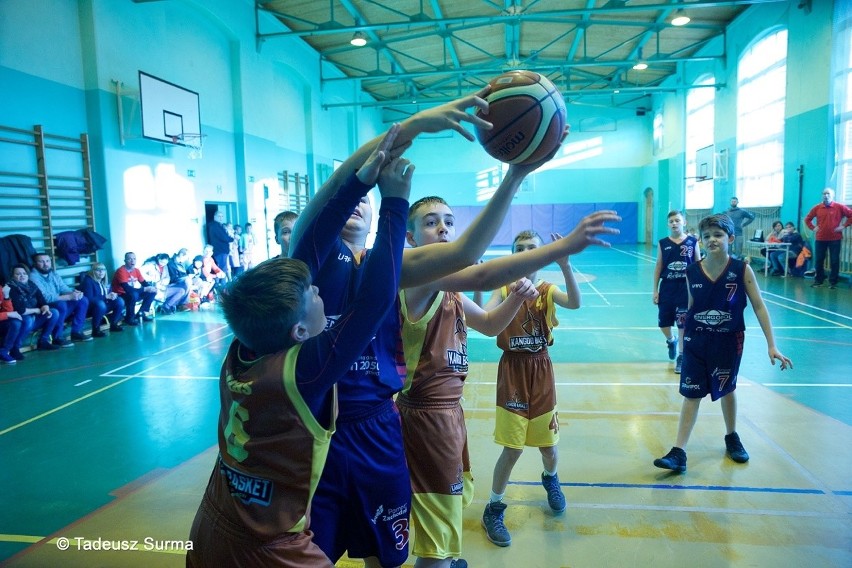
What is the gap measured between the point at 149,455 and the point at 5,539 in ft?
3.96

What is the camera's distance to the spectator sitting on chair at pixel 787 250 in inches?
538

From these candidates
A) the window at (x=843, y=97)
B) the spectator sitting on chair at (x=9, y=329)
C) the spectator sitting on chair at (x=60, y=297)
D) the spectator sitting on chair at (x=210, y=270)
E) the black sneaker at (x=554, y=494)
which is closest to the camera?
the black sneaker at (x=554, y=494)

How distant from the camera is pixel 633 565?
2.72m

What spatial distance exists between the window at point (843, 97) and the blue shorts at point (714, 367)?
11.4 m

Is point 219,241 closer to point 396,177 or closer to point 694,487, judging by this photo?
point 694,487

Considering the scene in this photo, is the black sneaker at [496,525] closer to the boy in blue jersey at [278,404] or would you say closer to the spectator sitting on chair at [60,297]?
the boy in blue jersey at [278,404]

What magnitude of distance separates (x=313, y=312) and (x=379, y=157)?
0.46 metres

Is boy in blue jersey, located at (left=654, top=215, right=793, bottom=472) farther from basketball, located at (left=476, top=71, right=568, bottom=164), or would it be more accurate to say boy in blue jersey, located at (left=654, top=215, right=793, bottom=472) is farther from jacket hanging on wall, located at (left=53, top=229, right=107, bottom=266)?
jacket hanging on wall, located at (left=53, top=229, right=107, bottom=266)

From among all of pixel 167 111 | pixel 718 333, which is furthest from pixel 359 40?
pixel 718 333

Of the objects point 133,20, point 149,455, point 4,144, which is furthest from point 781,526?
point 133,20

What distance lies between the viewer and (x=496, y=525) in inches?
119

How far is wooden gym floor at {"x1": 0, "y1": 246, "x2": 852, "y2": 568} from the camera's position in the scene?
115 inches

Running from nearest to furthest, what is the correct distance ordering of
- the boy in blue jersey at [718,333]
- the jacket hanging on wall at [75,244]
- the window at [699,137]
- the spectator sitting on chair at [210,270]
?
the boy in blue jersey at [718,333] → the jacket hanging on wall at [75,244] → the spectator sitting on chair at [210,270] → the window at [699,137]

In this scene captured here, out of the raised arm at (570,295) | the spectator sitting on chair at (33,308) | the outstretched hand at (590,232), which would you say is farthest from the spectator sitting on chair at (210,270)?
the outstretched hand at (590,232)
